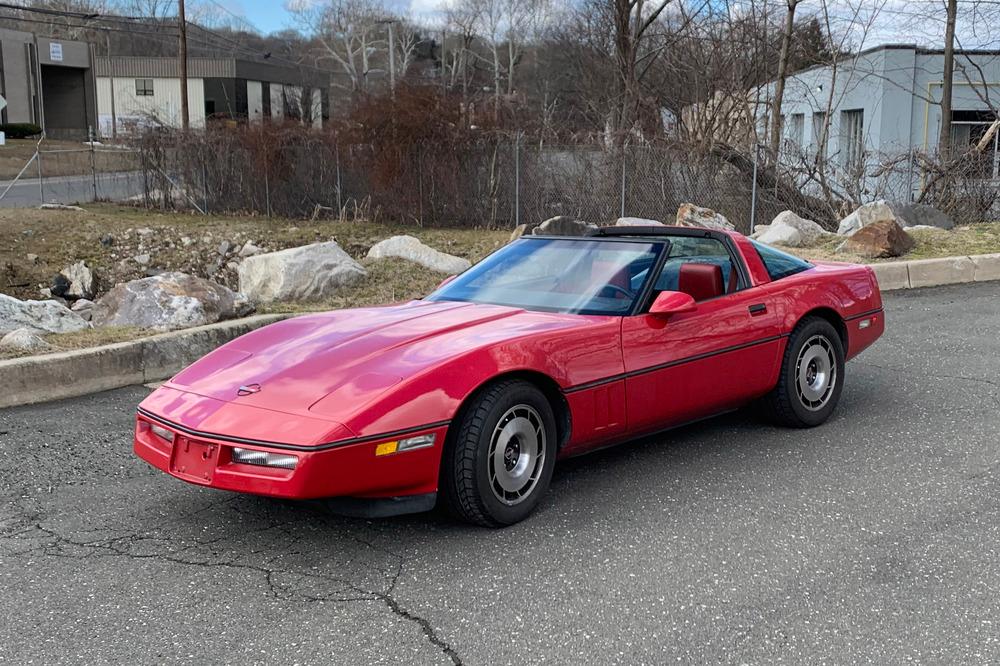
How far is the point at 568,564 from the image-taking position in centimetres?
402

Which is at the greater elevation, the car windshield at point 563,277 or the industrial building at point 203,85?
the industrial building at point 203,85

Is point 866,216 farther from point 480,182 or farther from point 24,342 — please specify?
point 24,342

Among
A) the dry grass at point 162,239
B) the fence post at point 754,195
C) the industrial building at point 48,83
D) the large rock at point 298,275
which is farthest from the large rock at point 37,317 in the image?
the industrial building at point 48,83

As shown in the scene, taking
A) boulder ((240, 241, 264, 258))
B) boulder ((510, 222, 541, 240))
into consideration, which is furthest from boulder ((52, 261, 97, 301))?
boulder ((510, 222, 541, 240))

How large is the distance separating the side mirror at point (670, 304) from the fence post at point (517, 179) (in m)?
12.2

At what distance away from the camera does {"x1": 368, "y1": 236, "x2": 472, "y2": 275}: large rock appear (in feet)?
41.7

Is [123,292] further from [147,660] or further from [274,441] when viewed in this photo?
[147,660]

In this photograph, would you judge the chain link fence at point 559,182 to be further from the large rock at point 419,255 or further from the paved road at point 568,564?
the paved road at point 568,564

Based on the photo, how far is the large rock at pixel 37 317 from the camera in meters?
9.01

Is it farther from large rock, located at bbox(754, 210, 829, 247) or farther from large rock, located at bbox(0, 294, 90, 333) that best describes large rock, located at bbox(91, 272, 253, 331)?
large rock, located at bbox(754, 210, 829, 247)

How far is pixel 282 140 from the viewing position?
751 inches

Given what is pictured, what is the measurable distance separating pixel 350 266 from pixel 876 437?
7.26m

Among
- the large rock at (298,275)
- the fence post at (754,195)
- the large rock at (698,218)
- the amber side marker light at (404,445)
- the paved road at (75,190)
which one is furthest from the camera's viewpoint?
the paved road at (75,190)

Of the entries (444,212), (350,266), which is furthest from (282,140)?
(350,266)
